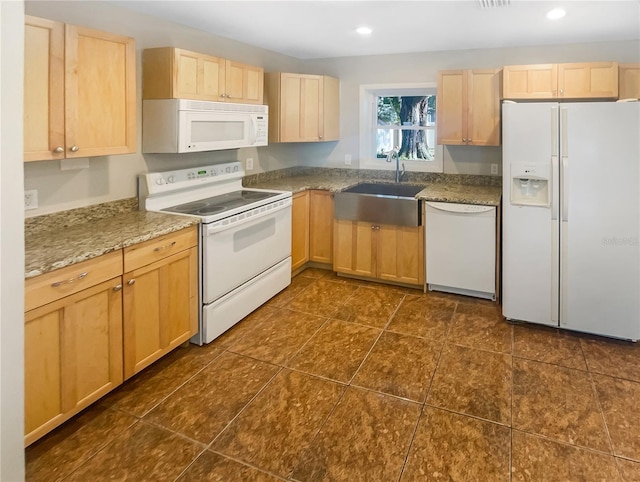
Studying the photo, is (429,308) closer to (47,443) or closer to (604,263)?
(604,263)

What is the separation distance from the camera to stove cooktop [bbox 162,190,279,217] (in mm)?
3139

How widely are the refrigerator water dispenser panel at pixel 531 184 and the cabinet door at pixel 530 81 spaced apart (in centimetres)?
103

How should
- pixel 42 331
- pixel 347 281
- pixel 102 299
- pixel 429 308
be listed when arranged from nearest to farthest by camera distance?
pixel 42 331 < pixel 102 299 < pixel 429 308 < pixel 347 281

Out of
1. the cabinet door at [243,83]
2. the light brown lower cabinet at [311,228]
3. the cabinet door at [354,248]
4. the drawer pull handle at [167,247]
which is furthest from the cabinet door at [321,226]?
the drawer pull handle at [167,247]

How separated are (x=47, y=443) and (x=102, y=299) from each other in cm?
68

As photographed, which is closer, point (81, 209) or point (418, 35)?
point (81, 209)

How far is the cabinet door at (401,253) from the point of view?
158 inches

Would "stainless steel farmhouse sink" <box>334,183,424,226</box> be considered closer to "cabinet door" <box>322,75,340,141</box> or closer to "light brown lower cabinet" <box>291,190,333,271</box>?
"light brown lower cabinet" <box>291,190,333,271</box>

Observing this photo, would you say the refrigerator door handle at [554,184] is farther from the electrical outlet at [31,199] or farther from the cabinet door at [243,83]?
the electrical outlet at [31,199]

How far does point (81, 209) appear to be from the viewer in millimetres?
2748

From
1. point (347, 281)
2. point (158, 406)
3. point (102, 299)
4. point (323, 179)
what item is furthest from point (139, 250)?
point (323, 179)

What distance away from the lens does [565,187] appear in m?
3.02

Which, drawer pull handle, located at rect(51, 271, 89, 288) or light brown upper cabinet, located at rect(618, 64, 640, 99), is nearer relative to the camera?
drawer pull handle, located at rect(51, 271, 89, 288)

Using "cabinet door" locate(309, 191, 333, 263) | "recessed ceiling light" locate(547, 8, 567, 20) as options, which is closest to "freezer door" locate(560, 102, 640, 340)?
"recessed ceiling light" locate(547, 8, 567, 20)
